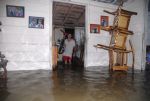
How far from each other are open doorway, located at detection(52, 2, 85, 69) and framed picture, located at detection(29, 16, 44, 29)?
40.2 inches

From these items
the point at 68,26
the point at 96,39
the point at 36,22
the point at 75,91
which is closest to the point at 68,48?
the point at 96,39

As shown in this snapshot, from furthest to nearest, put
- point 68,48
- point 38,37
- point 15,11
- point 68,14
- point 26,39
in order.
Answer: point 68,14, point 68,48, point 38,37, point 26,39, point 15,11

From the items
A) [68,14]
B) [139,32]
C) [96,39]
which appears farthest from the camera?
[68,14]

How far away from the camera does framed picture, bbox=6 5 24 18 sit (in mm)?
7003

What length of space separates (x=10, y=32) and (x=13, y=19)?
47 centimetres

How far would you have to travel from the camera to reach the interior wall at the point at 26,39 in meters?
7.03

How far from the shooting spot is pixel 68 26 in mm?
12125

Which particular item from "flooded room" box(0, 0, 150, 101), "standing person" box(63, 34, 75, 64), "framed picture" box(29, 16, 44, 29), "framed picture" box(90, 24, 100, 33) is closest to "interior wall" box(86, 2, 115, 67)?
"flooded room" box(0, 0, 150, 101)

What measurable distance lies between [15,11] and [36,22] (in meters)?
0.81

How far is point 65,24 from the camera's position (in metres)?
11.9

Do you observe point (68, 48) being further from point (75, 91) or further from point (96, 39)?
point (75, 91)

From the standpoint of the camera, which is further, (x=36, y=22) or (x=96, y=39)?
(x=96, y=39)

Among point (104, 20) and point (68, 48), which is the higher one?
point (104, 20)

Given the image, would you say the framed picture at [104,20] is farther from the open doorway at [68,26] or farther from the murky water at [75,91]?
the murky water at [75,91]
